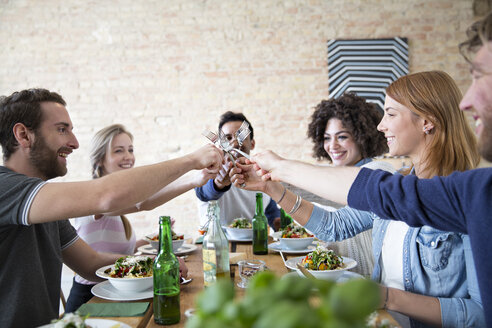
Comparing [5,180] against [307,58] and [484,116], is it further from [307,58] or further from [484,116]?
[307,58]

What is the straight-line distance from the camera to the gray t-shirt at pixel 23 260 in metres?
1.21

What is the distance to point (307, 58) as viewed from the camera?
4.54 meters

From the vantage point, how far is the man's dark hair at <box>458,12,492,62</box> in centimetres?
92

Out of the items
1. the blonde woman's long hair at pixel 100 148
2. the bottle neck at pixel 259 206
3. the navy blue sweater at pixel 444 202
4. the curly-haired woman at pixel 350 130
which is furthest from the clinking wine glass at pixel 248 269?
the blonde woman's long hair at pixel 100 148

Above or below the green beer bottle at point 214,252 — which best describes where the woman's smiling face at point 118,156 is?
above

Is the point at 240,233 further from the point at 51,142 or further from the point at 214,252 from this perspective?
the point at 51,142

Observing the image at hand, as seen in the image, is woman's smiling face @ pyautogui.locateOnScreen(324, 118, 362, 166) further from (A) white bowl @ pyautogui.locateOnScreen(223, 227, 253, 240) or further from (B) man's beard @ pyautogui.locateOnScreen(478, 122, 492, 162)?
(B) man's beard @ pyautogui.locateOnScreen(478, 122, 492, 162)

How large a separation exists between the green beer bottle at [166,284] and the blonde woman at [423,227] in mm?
480

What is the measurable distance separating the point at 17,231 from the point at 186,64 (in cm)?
350

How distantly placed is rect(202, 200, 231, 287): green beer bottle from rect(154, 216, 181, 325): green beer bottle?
252 mm

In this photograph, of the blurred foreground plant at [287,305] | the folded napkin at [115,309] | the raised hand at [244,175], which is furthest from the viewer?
the raised hand at [244,175]

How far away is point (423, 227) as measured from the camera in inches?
54.3

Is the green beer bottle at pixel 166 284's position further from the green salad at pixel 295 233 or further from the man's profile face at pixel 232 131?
the man's profile face at pixel 232 131

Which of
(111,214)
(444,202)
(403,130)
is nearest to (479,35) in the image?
(444,202)
